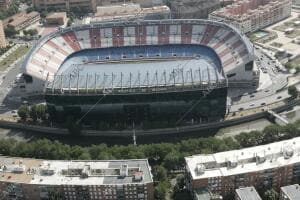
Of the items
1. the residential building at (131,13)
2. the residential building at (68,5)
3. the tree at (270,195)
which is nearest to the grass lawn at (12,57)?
the residential building at (131,13)

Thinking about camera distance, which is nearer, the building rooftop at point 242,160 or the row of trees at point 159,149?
the building rooftop at point 242,160

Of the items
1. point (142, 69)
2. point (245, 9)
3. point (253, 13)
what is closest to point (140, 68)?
point (142, 69)

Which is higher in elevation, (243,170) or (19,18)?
(243,170)

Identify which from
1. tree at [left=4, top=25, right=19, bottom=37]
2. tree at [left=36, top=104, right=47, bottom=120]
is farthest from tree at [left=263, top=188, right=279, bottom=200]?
tree at [left=4, top=25, right=19, bottom=37]

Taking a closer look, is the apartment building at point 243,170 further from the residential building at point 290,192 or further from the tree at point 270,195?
the residential building at point 290,192

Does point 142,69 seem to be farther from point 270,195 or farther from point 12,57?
point 270,195

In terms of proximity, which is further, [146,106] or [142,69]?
[142,69]

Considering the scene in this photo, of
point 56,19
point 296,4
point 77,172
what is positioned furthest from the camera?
point 296,4
